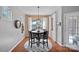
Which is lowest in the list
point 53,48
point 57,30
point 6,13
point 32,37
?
point 53,48

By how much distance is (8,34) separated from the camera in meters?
2.52

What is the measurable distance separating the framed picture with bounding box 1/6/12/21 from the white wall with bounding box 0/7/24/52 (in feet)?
0.19

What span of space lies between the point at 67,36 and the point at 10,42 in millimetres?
1139

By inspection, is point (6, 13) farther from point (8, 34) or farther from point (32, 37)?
point (32, 37)

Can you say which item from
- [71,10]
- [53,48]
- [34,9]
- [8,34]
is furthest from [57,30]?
[8,34]

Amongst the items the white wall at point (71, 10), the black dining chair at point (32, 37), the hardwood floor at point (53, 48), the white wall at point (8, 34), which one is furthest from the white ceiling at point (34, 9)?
the hardwood floor at point (53, 48)

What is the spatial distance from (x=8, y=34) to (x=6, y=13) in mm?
409

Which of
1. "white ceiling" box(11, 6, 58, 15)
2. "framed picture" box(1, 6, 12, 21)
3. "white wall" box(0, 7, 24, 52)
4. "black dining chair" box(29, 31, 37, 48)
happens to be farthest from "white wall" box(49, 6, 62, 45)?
"framed picture" box(1, 6, 12, 21)

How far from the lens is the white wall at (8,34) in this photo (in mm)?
2437

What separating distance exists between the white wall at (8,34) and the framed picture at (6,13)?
0.06 metres

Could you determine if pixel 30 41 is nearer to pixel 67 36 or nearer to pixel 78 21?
pixel 67 36

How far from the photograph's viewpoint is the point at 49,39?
2600 millimetres
